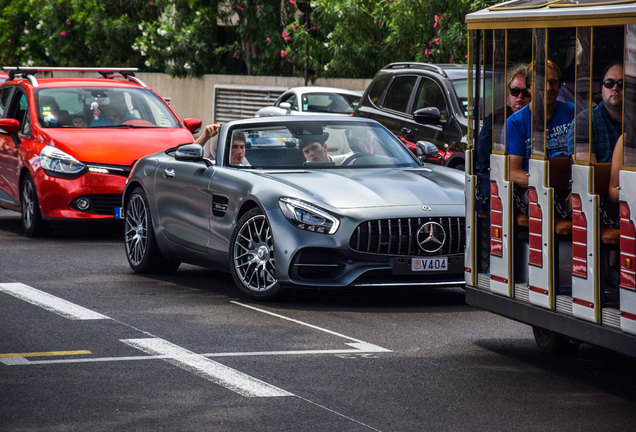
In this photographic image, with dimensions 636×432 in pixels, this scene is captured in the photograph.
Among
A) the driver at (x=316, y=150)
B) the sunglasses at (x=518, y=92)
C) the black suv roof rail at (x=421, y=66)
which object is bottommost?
the driver at (x=316, y=150)

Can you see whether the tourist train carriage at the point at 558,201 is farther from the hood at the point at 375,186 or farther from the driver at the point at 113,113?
the driver at the point at 113,113

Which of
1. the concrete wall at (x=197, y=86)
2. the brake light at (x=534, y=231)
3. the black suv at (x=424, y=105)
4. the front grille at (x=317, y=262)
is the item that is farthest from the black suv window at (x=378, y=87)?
the concrete wall at (x=197, y=86)

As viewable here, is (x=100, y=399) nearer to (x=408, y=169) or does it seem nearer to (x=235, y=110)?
(x=408, y=169)

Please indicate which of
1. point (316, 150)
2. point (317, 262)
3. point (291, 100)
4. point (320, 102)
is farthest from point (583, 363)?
point (291, 100)

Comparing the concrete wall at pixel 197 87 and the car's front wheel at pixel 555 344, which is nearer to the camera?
the car's front wheel at pixel 555 344

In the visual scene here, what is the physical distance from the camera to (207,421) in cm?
627

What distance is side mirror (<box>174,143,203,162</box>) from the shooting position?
1093 cm

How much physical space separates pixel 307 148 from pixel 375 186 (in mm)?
998

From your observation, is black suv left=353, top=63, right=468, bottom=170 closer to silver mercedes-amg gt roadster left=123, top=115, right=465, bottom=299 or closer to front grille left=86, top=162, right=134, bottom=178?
front grille left=86, top=162, right=134, bottom=178

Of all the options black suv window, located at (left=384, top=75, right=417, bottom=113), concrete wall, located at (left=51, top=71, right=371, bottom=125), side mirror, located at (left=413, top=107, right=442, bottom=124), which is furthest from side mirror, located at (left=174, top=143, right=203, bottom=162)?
concrete wall, located at (left=51, top=71, right=371, bottom=125)

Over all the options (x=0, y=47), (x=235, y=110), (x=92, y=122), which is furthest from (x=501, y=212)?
(x=0, y=47)

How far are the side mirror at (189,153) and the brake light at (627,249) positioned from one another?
523 cm

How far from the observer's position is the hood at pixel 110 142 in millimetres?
14438

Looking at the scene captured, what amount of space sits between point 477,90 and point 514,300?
1.31m
